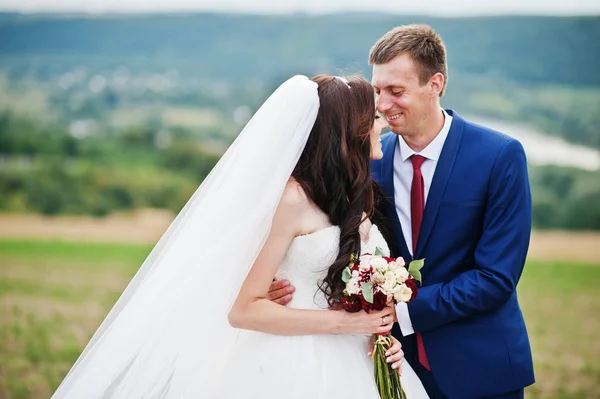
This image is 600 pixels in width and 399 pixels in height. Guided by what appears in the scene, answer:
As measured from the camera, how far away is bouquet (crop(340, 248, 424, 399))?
2916 mm

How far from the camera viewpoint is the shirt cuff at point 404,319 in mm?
3352

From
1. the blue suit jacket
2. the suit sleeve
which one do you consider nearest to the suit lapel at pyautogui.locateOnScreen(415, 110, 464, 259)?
the blue suit jacket

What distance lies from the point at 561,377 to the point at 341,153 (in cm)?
554

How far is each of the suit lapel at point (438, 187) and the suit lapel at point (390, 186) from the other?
0.09 meters

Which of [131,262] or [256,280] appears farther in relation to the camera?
[131,262]

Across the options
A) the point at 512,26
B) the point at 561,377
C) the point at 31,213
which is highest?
the point at 512,26

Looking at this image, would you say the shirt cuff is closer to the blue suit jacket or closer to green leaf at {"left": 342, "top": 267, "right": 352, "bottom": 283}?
the blue suit jacket

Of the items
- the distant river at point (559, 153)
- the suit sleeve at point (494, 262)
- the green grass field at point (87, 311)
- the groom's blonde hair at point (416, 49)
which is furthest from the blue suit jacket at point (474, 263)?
the distant river at point (559, 153)

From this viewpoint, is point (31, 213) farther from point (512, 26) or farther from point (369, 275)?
point (369, 275)

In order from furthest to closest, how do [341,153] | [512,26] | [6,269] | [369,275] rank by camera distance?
[512,26], [6,269], [341,153], [369,275]

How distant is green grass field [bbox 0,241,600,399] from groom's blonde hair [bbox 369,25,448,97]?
175 inches

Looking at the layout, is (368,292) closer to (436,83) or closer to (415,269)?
(415,269)

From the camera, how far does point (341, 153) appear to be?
318 cm

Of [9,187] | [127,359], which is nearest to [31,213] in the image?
[9,187]
